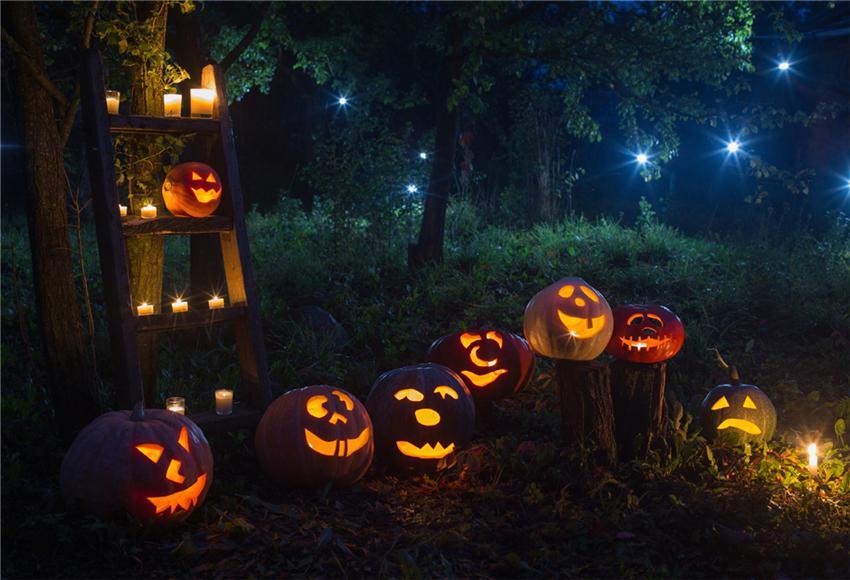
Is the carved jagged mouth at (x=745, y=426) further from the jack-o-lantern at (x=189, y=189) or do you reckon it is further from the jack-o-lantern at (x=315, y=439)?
the jack-o-lantern at (x=189, y=189)

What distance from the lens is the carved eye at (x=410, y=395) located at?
179 inches

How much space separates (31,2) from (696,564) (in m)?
4.75

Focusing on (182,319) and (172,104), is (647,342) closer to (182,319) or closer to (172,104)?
(182,319)

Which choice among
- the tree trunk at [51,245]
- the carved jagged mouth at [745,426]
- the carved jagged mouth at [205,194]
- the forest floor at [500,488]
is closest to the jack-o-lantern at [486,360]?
the forest floor at [500,488]

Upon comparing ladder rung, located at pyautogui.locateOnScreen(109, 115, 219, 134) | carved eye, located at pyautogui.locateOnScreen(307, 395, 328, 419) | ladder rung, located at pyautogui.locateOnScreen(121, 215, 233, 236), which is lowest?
carved eye, located at pyautogui.locateOnScreen(307, 395, 328, 419)

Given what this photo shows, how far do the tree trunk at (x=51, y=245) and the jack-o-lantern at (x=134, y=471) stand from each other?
3.39ft

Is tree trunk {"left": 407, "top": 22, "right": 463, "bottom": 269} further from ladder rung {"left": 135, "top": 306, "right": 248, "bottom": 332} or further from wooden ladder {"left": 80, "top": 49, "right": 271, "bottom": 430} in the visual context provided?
ladder rung {"left": 135, "top": 306, "right": 248, "bottom": 332}

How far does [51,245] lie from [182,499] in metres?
1.87

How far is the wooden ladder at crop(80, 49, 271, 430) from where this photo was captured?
4.49m

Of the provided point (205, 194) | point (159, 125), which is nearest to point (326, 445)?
point (205, 194)

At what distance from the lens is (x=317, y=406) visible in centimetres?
427

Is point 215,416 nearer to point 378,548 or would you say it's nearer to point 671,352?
point 378,548

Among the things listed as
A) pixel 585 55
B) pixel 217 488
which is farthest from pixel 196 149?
pixel 585 55

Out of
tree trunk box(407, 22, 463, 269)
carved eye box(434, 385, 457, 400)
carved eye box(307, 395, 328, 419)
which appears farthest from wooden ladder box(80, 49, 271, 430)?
tree trunk box(407, 22, 463, 269)
